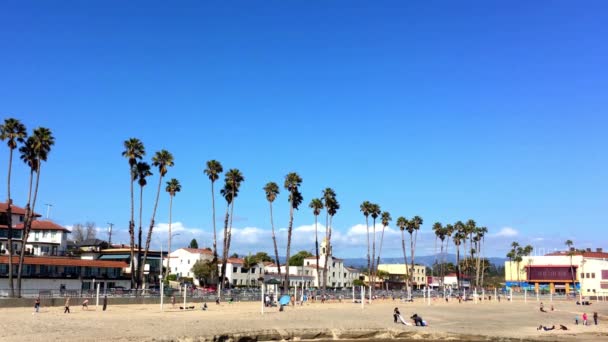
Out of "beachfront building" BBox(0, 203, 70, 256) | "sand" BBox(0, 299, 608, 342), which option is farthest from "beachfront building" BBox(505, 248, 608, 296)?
"beachfront building" BBox(0, 203, 70, 256)

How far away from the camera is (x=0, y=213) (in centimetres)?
8569

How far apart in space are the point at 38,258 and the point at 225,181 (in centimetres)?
3245

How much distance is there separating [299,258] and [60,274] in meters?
90.3

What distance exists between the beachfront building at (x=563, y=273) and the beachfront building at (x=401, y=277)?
28.5 m

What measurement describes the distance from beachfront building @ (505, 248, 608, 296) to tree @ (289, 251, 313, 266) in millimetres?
55721

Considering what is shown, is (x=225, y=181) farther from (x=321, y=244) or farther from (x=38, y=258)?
(x=321, y=244)

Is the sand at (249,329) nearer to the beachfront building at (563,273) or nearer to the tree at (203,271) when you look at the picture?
the tree at (203,271)

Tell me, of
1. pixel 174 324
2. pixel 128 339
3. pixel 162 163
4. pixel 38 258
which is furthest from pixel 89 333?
pixel 162 163

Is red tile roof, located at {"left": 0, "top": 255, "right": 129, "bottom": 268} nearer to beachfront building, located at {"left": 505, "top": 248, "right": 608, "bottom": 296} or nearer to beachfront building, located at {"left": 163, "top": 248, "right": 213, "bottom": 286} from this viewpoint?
beachfront building, located at {"left": 163, "top": 248, "right": 213, "bottom": 286}

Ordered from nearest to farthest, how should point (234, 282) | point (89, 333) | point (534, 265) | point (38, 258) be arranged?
point (89, 333) < point (38, 258) < point (234, 282) < point (534, 265)

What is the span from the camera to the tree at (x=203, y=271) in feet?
364

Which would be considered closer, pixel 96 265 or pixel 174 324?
pixel 174 324

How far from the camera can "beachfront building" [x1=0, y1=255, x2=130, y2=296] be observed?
228 ft

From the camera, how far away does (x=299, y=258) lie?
6235 inches
